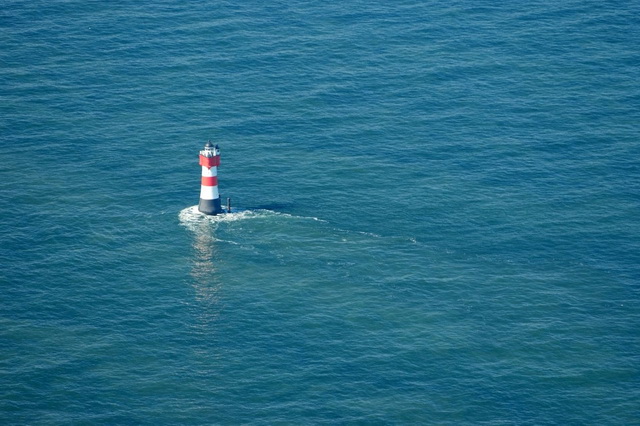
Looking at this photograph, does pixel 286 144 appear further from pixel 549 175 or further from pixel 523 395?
pixel 523 395

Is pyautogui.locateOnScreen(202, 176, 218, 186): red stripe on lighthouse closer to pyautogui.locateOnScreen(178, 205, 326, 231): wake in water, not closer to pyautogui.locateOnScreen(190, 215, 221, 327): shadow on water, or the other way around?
pyautogui.locateOnScreen(178, 205, 326, 231): wake in water

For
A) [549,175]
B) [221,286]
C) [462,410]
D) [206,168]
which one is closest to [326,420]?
[462,410]

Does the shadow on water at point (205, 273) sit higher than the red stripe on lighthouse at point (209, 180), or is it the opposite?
the red stripe on lighthouse at point (209, 180)

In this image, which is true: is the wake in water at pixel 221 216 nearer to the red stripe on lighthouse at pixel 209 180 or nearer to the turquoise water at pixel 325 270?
the turquoise water at pixel 325 270

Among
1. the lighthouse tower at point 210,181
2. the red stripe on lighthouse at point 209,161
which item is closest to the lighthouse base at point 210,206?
the lighthouse tower at point 210,181

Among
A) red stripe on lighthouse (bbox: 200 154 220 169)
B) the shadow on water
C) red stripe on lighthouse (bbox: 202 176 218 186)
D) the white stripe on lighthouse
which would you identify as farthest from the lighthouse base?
red stripe on lighthouse (bbox: 200 154 220 169)
